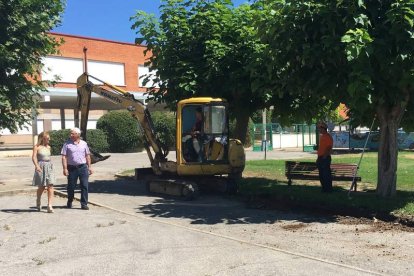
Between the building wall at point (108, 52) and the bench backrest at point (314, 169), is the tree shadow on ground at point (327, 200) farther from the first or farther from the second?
the building wall at point (108, 52)

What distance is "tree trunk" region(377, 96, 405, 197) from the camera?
404 inches

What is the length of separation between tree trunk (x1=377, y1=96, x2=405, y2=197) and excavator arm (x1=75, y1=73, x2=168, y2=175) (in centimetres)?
531

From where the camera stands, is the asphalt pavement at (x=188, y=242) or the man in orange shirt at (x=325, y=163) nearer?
the asphalt pavement at (x=188, y=242)

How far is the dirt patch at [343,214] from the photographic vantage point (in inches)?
334

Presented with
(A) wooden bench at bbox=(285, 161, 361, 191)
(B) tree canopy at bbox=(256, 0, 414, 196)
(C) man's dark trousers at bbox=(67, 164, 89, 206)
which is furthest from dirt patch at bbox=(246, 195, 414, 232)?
(C) man's dark trousers at bbox=(67, 164, 89, 206)

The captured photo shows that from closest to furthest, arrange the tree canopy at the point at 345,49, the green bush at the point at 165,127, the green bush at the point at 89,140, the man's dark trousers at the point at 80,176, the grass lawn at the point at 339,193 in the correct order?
the tree canopy at the point at 345,49 < the grass lawn at the point at 339,193 < the man's dark trousers at the point at 80,176 < the green bush at the point at 89,140 < the green bush at the point at 165,127

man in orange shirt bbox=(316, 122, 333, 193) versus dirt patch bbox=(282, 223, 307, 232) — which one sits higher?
man in orange shirt bbox=(316, 122, 333, 193)

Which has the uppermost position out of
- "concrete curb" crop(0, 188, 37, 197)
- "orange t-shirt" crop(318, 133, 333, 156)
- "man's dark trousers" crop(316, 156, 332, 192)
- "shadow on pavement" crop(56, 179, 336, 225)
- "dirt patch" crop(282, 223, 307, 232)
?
"orange t-shirt" crop(318, 133, 333, 156)

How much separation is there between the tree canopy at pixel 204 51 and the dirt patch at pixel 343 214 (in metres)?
2.91

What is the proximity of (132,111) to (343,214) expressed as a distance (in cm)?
630

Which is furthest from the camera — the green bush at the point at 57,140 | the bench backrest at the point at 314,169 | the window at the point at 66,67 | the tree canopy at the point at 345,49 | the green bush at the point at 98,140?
the window at the point at 66,67

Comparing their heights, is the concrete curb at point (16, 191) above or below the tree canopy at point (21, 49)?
below

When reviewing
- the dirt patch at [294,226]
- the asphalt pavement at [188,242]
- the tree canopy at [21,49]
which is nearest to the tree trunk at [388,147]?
the asphalt pavement at [188,242]

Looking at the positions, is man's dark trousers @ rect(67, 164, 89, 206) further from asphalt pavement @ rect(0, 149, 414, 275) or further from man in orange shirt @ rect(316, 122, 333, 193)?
man in orange shirt @ rect(316, 122, 333, 193)
